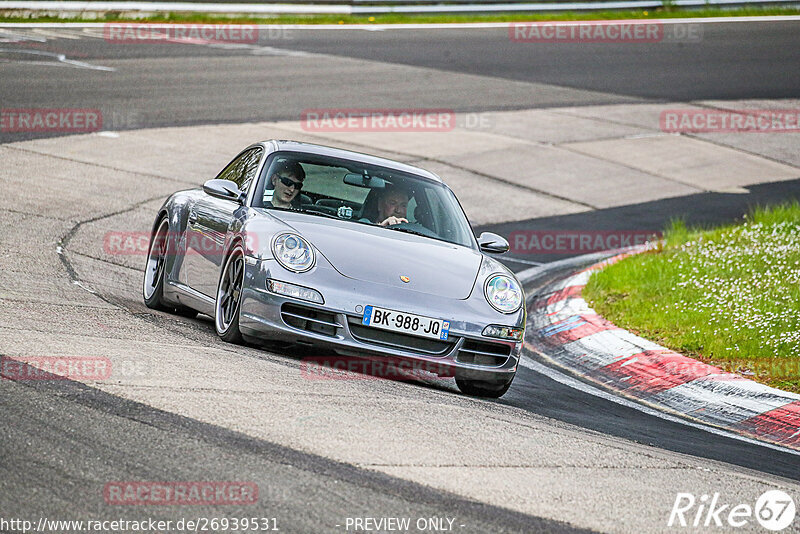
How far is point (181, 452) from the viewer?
462 cm

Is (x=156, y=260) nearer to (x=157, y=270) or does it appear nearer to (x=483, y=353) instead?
(x=157, y=270)

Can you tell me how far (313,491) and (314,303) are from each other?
8.14ft

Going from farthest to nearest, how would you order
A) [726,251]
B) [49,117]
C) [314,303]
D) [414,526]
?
[49,117], [726,251], [314,303], [414,526]

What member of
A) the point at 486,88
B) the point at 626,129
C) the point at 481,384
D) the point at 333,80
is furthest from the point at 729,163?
A: the point at 481,384

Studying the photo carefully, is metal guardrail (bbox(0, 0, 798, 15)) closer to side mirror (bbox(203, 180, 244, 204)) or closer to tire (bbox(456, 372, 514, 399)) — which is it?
side mirror (bbox(203, 180, 244, 204))

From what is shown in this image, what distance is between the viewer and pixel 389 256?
723 cm

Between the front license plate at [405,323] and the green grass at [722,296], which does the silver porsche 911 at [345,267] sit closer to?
the front license plate at [405,323]

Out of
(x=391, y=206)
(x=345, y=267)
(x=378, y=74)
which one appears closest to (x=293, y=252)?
(x=345, y=267)

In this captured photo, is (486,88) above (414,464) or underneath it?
above

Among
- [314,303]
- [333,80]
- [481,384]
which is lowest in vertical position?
[481,384]

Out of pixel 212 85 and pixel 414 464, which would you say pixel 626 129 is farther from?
pixel 414 464

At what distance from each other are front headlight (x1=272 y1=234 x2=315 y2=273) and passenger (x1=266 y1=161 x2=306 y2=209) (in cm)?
79

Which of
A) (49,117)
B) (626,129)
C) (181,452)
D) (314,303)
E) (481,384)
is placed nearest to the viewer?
(181,452)

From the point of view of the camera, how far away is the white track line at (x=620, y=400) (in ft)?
23.6
